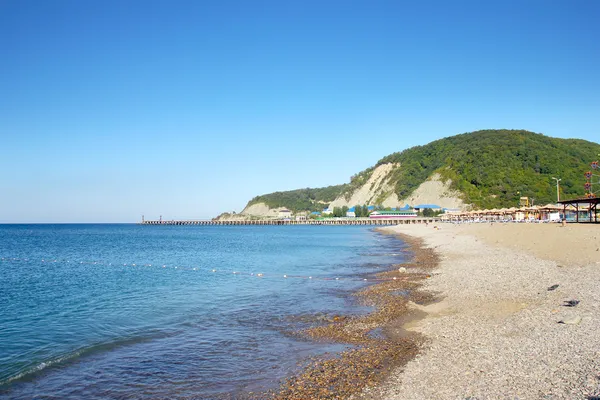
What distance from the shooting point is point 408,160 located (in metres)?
173

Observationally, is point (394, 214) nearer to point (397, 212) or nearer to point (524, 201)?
point (397, 212)

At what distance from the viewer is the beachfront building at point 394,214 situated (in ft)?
446

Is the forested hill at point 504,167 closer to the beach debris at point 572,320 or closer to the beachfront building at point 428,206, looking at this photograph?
the beachfront building at point 428,206

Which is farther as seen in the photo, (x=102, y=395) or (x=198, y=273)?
(x=198, y=273)

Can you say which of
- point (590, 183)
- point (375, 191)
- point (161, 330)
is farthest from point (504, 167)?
point (161, 330)

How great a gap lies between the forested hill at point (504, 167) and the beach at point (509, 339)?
351ft

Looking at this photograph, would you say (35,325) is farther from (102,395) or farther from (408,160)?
(408,160)

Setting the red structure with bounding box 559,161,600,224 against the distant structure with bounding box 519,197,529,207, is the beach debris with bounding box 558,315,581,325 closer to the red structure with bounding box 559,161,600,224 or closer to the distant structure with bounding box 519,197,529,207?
the red structure with bounding box 559,161,600,224

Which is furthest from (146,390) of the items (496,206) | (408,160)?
(408,160)

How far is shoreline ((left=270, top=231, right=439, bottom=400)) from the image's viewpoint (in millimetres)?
7625

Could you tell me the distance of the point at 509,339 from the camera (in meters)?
8.70

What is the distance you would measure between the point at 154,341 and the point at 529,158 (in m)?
133

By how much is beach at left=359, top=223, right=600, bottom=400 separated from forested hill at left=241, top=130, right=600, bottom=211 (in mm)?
107077

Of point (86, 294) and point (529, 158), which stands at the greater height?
point (529, 158)
